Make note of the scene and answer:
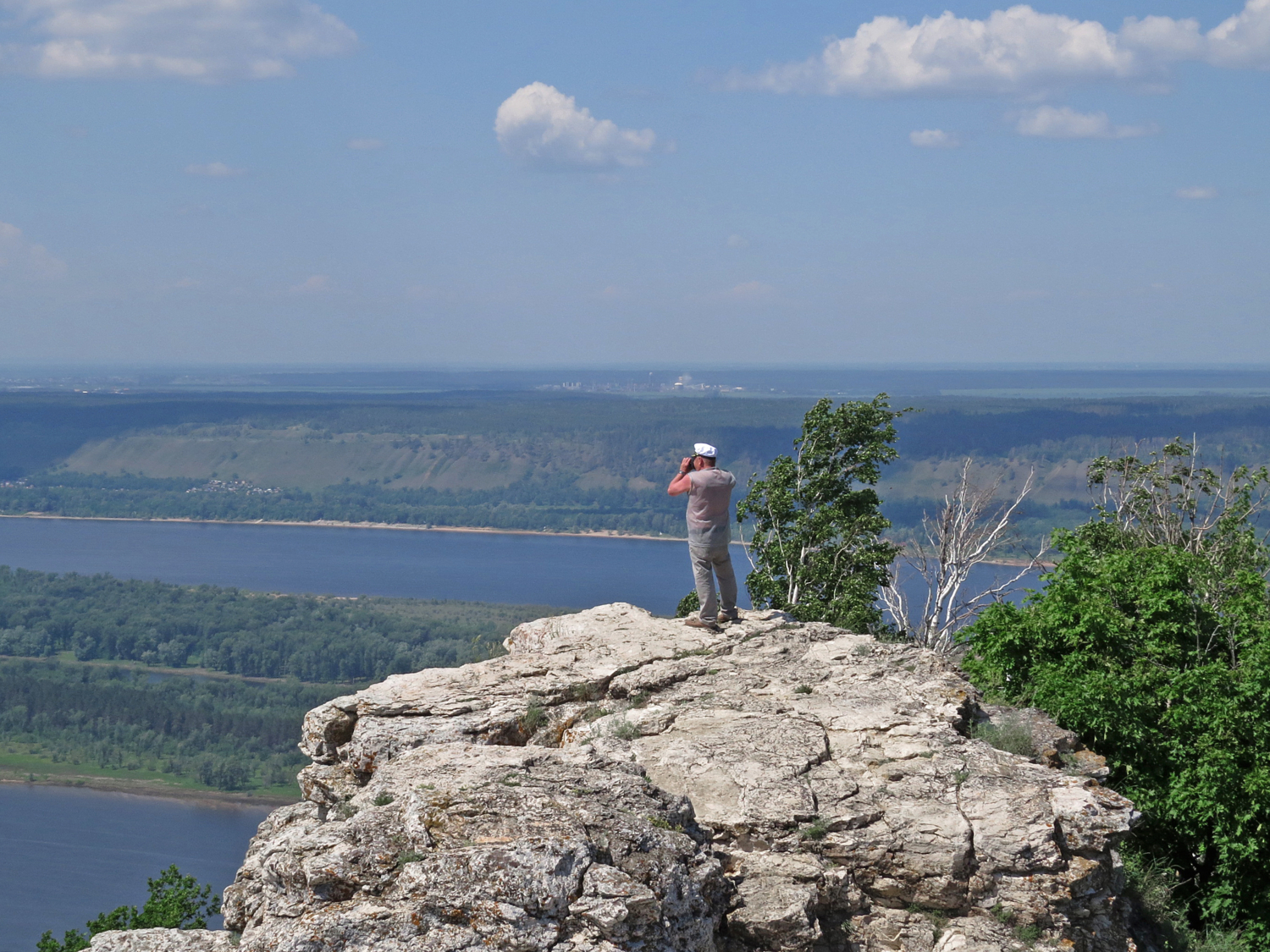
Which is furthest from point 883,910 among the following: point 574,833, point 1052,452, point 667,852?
point 1052,452

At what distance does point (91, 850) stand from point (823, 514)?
63.0 m

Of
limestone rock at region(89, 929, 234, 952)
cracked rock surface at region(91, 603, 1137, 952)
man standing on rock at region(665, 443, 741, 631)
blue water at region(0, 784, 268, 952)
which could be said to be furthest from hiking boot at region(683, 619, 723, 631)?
blue water at region(0, 784, 268, 952)

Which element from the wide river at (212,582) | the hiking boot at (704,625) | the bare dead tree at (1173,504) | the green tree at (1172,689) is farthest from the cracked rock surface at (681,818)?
the bare dead tree at (1173,504)

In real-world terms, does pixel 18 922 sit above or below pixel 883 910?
below

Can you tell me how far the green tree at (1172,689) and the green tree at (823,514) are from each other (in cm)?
731

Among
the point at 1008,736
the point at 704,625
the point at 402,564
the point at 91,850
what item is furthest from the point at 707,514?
the point at 402,564

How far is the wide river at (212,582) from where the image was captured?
2500 inches

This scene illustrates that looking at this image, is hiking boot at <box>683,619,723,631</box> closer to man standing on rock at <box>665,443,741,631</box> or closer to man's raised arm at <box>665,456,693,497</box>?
man standing on rock at <box>665,443,741,631</box>

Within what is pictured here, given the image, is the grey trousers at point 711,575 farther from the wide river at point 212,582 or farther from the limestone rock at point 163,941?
the wide river at point 212,582

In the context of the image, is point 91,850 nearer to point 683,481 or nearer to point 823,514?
point 823,514

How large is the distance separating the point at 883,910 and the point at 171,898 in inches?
580

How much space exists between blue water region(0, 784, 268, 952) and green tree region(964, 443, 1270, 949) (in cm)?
5535

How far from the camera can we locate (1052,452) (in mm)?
199875

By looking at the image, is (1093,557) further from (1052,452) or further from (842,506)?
(1052,452)
